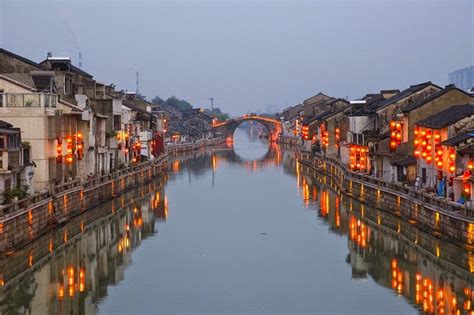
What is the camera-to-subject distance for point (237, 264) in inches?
1015

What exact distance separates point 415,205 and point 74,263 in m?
13.6

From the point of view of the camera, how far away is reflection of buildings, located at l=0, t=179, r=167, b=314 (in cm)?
2095

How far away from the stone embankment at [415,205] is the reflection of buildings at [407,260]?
0.39 m

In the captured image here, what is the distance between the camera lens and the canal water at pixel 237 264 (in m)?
20.7

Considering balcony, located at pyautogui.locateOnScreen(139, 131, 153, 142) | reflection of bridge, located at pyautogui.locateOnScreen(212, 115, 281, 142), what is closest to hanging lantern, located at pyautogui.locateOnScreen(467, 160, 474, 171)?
balcony, located at pyautogui.locateOnScreen(139, 131, 153, 142)

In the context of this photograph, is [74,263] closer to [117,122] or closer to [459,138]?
[459,138]

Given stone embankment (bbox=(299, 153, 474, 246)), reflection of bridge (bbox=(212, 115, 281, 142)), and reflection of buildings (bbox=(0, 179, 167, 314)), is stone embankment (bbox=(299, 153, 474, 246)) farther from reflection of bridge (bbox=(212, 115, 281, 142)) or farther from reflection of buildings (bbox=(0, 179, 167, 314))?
reflection of bridge (bbox=(212, 115, 281, 142))

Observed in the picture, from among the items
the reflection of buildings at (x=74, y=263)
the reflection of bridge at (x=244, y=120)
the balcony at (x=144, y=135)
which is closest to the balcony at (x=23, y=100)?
the reflection of buildings at (x=74, y=263)

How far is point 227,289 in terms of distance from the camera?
22203 mm

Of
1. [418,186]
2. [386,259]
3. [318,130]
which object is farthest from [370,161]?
[318,130]

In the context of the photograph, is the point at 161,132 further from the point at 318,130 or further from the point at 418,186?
the point at 418,186

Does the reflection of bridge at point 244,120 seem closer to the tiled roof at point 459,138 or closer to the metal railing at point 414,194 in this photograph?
the metal railing at point 414,194

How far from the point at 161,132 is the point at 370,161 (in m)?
35.9

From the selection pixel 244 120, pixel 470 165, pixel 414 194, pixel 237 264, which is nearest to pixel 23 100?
pixel 237 264
